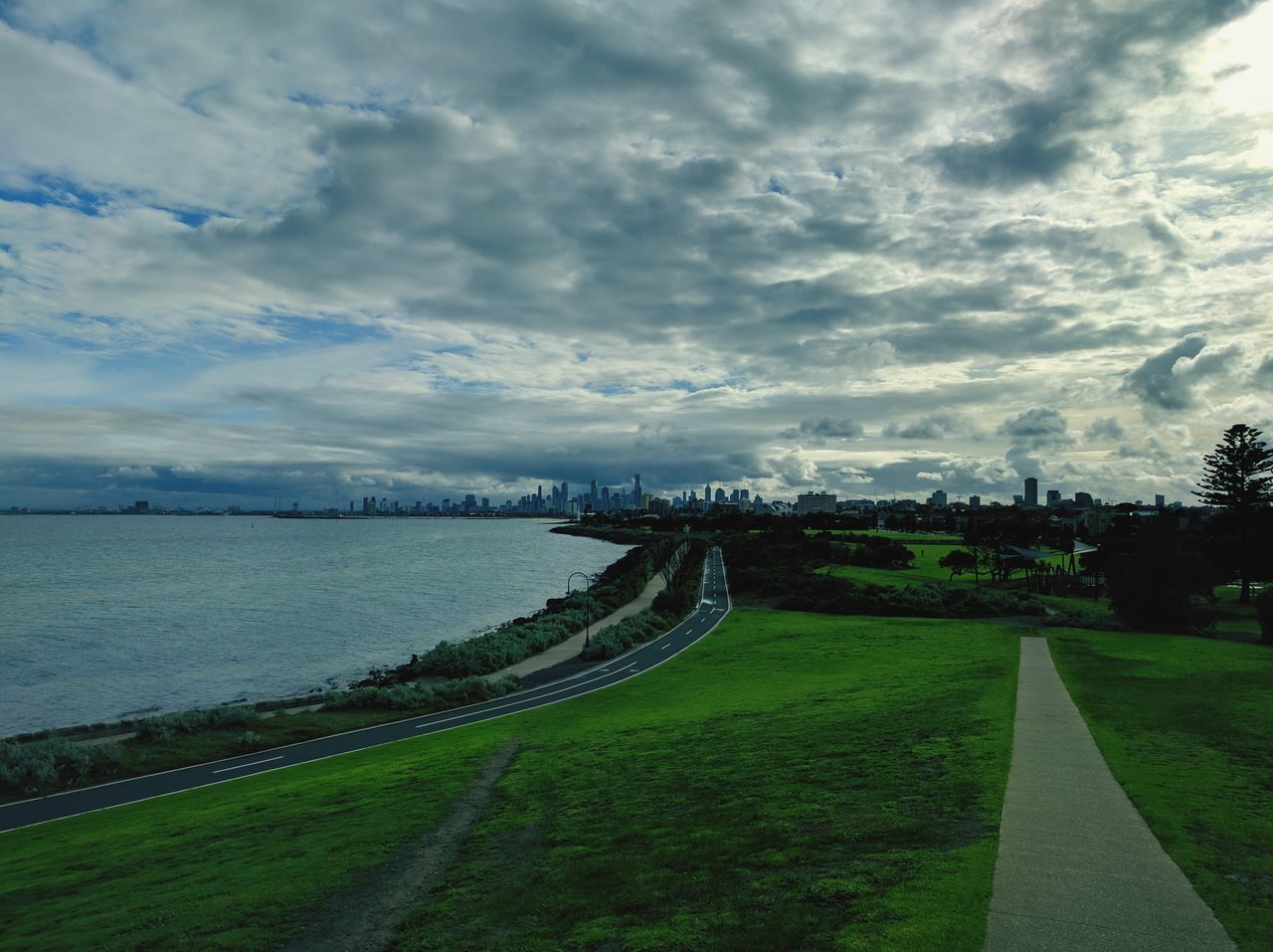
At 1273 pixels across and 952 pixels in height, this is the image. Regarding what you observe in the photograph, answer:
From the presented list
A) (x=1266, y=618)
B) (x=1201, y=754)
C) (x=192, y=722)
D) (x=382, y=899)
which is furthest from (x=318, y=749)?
(x=1266, y=618)

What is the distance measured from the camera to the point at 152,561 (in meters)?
140

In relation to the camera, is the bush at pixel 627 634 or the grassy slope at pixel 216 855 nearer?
the grassy slope at pixel 216 855

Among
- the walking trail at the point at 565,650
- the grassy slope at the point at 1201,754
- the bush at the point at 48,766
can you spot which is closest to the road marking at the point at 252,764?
the bush at the point at 48,766

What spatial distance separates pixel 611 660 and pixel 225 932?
120 feet

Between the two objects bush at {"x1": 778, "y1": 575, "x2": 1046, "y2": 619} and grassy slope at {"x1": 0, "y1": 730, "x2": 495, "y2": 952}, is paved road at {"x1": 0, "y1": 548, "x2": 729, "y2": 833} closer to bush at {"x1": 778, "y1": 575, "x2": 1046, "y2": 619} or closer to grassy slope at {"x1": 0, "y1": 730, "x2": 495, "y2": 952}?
grassy slope at {"x1": 0, "y1": 730, "x2": 495, "y2": 952}

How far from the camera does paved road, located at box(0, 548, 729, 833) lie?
2464cm

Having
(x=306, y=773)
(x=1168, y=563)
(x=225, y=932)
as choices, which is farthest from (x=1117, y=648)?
(x=225, y=932)

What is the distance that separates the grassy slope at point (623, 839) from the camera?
11.0 metres

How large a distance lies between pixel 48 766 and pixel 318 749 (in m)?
8.79

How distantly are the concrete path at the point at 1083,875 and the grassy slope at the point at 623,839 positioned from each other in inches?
16.8

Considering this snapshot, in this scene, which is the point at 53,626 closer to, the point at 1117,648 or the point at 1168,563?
the point at 1117,648

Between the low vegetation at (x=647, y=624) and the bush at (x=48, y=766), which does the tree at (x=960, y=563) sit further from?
the bush at (x=48, y=766)

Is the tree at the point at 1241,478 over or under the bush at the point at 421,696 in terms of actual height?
over

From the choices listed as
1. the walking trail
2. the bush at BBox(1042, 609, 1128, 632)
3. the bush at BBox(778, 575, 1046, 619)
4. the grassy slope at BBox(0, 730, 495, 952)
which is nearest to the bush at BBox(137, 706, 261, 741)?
the grassy slope at BBox(0, 730, 495, 952)
